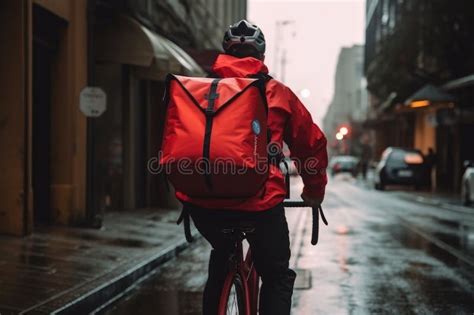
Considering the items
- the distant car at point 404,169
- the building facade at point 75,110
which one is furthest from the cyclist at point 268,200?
the distant car at point 404,169

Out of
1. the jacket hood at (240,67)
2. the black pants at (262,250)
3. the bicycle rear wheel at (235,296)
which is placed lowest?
the bicycle rear wheel at (235,296)

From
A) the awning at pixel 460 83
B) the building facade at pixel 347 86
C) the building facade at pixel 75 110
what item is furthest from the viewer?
the building facade at pixel 347 86

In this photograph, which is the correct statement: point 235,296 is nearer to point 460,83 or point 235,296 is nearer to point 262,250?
point 262,250

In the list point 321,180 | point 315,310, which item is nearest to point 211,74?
point 321,180

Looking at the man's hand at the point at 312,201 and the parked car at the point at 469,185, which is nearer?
the man's hand at the point at 312,201

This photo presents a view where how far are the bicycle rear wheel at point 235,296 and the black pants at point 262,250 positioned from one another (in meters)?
0.07

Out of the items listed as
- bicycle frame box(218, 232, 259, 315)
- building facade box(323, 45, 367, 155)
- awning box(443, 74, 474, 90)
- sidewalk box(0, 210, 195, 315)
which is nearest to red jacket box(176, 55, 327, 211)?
bicycle frame box(218, 232, 259, 315)

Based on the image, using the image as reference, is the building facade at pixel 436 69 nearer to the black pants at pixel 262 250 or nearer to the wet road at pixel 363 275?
the wet road at pixel 363 275

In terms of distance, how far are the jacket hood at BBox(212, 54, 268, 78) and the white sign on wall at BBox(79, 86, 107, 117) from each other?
687 cm

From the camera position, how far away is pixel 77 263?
744 cm

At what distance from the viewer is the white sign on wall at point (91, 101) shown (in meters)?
10.2

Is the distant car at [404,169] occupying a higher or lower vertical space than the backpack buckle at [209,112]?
lower

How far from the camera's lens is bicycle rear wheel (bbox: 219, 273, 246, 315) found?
348 cm

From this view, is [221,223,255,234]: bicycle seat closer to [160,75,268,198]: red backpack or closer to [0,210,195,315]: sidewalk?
[160,75,268,198]: red backpack
